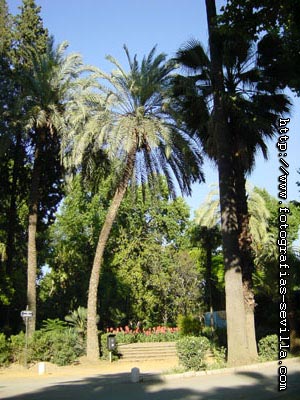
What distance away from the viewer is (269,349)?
1583 centimetres

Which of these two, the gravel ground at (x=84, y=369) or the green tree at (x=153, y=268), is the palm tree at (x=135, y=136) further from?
the green tree at (x=153, y=268)

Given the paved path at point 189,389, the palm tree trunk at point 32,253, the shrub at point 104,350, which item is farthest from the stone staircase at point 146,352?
the paved path at point 189,389

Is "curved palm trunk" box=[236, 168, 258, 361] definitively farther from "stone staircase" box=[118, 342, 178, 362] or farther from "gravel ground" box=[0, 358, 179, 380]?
"stone staircase" box=[118, 342, 178, 362]

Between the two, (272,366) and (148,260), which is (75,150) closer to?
(272,366)

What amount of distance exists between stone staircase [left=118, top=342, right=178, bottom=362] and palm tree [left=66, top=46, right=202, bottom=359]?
3137 millimetres

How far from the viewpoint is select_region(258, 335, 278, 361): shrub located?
617 inches

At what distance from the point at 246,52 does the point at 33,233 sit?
14.3 meters

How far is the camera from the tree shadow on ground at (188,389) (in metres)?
9.62

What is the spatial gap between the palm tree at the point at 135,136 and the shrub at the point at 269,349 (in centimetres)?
935

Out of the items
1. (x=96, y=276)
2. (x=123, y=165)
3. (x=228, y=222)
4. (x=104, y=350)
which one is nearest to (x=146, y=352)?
(x=104, y=350)

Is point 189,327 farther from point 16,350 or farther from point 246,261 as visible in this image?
point 246,261

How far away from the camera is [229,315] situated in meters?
14.7

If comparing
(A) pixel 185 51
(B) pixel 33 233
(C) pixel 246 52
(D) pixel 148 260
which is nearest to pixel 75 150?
(B) pixel 33 233

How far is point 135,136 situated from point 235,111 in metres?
7.38
